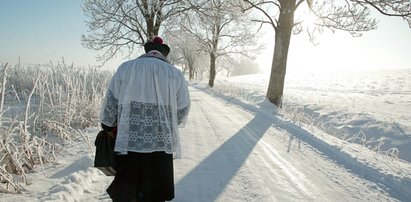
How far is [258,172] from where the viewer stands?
462 cm

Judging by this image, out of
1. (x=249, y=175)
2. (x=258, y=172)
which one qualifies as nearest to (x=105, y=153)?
(x=249, y=175)

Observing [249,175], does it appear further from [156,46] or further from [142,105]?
[156,46]

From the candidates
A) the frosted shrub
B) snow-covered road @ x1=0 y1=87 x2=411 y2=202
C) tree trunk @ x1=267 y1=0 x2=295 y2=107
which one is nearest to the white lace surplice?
snow-covered road @ x1=0 y1=87 x2=411 y2=202

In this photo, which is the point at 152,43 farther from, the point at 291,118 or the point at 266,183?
the point at 291,118

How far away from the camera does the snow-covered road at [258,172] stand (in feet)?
12.6

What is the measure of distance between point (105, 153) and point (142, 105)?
52cm

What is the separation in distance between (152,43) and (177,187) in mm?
1890

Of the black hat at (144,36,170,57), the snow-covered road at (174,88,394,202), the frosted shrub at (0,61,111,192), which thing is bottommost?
the snow-covered road at (174,88,394,202)

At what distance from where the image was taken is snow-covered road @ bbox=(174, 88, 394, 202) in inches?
152

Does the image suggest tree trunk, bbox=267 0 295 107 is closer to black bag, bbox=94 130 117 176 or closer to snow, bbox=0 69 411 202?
snow, bbox=0 69 411 202

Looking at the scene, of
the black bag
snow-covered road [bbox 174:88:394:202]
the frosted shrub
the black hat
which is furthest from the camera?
snow-covered road [bbox 174:88:394:202]

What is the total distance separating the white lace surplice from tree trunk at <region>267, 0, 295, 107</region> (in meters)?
10.2

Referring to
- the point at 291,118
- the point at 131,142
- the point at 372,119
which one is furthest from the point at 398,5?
the point at 131,142

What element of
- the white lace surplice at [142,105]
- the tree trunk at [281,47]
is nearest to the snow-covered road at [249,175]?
the white lace surplice at [142,105]
